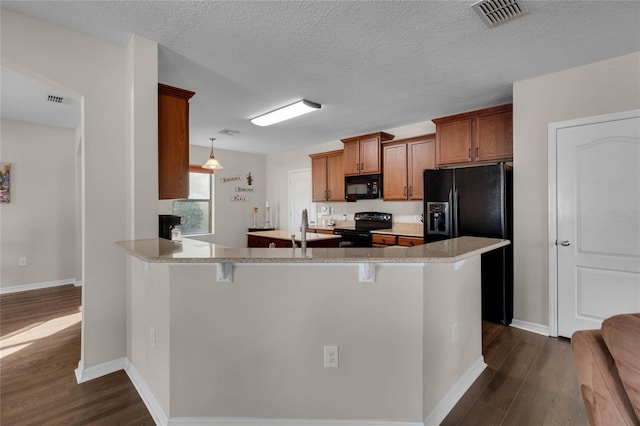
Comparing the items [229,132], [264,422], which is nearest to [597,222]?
[264,422]

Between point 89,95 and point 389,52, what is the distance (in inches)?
89.7

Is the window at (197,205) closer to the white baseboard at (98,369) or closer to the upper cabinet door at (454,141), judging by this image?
the white baseboard at (98,369)

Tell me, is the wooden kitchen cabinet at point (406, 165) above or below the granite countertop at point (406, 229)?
above

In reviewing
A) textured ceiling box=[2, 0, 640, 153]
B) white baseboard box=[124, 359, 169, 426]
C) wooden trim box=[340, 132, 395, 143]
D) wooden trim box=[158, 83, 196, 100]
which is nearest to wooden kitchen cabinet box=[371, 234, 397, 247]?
wooden trim box=[340, 132, 395, 143]

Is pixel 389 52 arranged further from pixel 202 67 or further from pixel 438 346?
pixel 438 346

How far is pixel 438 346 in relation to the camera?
1825 millimetres

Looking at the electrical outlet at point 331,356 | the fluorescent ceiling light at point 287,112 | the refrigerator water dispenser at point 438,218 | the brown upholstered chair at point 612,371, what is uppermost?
the fluorescent ceiling light at point 287,112

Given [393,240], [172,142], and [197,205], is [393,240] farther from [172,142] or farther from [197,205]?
[197,205]

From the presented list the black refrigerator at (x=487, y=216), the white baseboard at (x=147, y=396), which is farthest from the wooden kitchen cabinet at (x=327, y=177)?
the white baseboard at (x=147, y=396)

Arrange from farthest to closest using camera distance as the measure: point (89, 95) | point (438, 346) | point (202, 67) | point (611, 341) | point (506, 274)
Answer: point (506, 274), point (202, 67), point (89, 95), point (438, 346), point (611, 341)

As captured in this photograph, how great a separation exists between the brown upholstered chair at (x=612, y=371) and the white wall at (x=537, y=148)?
2.42 metres

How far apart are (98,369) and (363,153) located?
424 cm

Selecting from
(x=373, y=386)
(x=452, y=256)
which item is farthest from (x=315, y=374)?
(x=452, y=256)

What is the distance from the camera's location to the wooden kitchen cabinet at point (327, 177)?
5681mm
